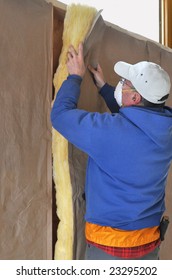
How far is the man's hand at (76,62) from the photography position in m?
0.98

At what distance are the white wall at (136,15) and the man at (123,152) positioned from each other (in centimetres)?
103

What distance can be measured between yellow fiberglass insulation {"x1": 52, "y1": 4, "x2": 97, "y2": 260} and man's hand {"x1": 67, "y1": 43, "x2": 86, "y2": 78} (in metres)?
0.01

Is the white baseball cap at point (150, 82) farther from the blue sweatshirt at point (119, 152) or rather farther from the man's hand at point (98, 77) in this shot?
the man's hand at point (98, 77)

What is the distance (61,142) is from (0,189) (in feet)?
0.74

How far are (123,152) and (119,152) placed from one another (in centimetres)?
1

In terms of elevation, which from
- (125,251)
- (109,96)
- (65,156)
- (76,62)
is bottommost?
(125,251)

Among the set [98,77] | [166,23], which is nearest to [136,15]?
[166,23]

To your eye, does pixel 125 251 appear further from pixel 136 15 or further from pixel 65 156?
pixel 136 15

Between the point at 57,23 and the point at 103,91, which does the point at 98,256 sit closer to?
the point at 103,91

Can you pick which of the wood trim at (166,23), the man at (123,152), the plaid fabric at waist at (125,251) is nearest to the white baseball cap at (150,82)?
the man at (123,152)

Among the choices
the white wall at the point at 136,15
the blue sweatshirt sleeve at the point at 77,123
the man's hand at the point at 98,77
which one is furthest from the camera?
the white wall at the point at 136,15

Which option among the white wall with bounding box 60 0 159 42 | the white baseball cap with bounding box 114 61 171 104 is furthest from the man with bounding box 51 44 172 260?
the white wall with bounding box 60 0 159 42

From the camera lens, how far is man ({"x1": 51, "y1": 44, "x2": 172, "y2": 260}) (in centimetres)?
90

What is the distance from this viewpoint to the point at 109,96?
111cm
